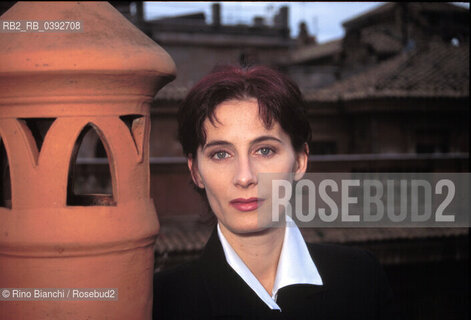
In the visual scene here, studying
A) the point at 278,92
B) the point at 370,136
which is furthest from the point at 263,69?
the point at 370,136

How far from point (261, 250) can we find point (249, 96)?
71cm

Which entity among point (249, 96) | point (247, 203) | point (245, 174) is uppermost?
point (249, 96)

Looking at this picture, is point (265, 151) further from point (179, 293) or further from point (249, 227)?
point (179, 293)

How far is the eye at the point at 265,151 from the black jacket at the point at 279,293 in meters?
0.49

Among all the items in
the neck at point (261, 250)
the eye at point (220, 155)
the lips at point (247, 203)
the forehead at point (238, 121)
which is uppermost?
the forehead at point (238, 121)

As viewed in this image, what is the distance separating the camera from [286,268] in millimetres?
2402

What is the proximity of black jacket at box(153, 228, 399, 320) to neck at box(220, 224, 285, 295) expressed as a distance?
0.08 meters

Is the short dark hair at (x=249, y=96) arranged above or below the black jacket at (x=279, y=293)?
above

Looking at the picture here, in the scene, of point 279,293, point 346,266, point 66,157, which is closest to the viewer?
point 66,157

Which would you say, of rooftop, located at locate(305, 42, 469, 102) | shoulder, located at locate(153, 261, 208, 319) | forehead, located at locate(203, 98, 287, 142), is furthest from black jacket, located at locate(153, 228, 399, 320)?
rooftop, located at locate(305, 42, 469, 102)

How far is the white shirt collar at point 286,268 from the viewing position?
2.35 metres

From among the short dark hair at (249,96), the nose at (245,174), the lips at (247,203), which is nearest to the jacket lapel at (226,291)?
the lips at (247,203)

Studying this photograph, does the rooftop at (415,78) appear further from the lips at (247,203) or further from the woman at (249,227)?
the lips at (247,203)

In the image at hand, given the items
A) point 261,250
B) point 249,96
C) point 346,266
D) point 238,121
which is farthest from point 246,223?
point 346,266
